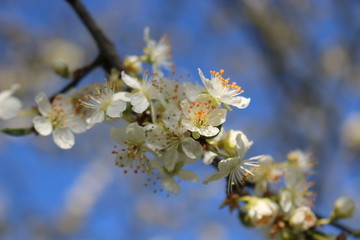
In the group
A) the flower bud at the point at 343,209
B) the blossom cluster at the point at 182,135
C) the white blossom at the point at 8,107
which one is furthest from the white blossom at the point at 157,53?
the flower bud at the point at 343,209

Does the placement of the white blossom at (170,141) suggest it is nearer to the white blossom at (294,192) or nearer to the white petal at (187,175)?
the white petal at (187,175)

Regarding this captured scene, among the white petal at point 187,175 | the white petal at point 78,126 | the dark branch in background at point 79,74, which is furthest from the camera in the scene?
the dark branch in background at point 79,74

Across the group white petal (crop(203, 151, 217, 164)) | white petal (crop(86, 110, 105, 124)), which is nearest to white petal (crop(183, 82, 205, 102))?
white petal (crop(203, 151, 217, 164))

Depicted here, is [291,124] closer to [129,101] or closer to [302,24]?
[302,24]

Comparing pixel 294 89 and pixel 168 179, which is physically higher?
pixel 294 89

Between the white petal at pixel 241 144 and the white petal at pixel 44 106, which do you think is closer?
the white petal at pixel 241 144

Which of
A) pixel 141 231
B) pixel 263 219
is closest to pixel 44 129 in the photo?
pixel 263 219

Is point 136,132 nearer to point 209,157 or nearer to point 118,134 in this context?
point 118,134

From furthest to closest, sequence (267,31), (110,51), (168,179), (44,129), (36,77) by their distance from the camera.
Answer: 1. (36,77)
2. (267,31)
3. (110,51)
4. (44,129)
5. (168,179)
